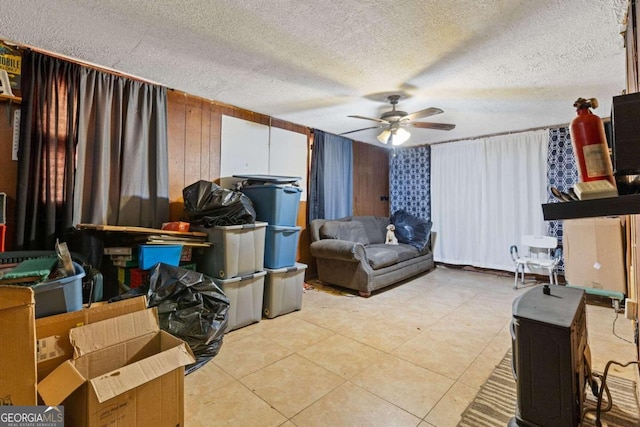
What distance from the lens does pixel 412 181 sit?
562 centimetres

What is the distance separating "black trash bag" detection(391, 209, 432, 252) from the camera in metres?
4.86

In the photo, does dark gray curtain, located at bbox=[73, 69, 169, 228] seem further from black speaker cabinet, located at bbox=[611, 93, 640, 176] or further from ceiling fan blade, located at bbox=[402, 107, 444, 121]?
black speaker cabinet, located at bbox=[611, 93, 640, 176]

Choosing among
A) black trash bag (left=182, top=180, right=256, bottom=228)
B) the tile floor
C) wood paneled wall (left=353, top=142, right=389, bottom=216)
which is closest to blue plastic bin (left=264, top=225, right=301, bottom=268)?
black trash bag (left=182, top=180, right=256, bottom=228)

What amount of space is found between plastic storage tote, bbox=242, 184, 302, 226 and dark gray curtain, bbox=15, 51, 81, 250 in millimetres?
1537

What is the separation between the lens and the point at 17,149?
218cm

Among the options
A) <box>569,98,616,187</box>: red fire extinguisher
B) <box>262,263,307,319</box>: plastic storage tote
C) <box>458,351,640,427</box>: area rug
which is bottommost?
<box>458,351,640,427</box>: area rug

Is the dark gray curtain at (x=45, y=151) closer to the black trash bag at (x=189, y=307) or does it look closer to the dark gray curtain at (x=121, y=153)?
the dark gray curtain at (x=121, y=153)

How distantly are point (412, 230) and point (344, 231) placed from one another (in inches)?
54.0

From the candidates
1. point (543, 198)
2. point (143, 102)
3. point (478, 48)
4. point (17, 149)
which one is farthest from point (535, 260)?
point (17, 149)

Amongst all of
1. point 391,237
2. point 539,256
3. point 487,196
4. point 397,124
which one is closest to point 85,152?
point 397,124

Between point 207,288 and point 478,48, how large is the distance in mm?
2716

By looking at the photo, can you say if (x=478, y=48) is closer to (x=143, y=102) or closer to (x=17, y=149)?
(x=143, y=102)

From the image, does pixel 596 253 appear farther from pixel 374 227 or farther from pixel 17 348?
pixel 17 348

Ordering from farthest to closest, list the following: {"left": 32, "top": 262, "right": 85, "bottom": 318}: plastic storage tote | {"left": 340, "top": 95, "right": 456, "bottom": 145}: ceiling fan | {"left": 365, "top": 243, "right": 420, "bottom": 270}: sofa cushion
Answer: {"left": 365, "top": 243, "right": 420, "bottom": 270}: sofa cushion, {"left": 340, "top": 95, "right": 456, "bottom": 145}: ceiling fan, {"left": 32, "top": 262, "right": 85, "bottom": 318}: plastic storage tote
